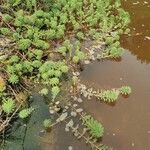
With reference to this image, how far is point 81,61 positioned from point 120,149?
183 cm

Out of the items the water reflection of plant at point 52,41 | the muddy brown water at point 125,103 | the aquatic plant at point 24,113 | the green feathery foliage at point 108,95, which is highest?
the water reflection of plant at point 52,41

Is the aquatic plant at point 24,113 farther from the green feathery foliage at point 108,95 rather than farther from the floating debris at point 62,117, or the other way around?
the green feathery foliage at point 108,95

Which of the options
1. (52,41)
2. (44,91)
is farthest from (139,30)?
(44,91)

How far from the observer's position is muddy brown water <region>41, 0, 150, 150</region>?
14.6 feet

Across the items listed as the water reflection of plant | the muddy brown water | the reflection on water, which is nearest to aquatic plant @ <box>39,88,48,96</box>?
the water reflection of plant

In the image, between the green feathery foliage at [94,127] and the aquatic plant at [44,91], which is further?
the aquatic plant at [44,91]

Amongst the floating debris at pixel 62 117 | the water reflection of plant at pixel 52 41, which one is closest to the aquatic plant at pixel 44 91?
the water reflection of plant at pixel 52 41

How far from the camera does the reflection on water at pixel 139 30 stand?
609 cm

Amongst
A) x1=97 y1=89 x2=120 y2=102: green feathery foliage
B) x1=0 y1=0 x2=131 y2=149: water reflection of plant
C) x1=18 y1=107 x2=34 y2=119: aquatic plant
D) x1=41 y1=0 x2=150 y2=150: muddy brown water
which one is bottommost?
x1=41 y1=0 x2=150 y2=150: muddy brown water

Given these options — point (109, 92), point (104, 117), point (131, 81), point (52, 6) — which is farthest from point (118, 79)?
point (52, 6)

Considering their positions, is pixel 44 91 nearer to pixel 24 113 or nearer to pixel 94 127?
pixel 24 113

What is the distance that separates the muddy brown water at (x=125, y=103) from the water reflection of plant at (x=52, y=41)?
0.59 ft

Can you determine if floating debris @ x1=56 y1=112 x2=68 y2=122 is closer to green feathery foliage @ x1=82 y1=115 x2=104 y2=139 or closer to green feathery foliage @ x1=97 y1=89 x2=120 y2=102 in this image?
green feathery foliage @ x1=82 y1=115 x2=104 y2=139

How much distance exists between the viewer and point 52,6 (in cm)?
637
